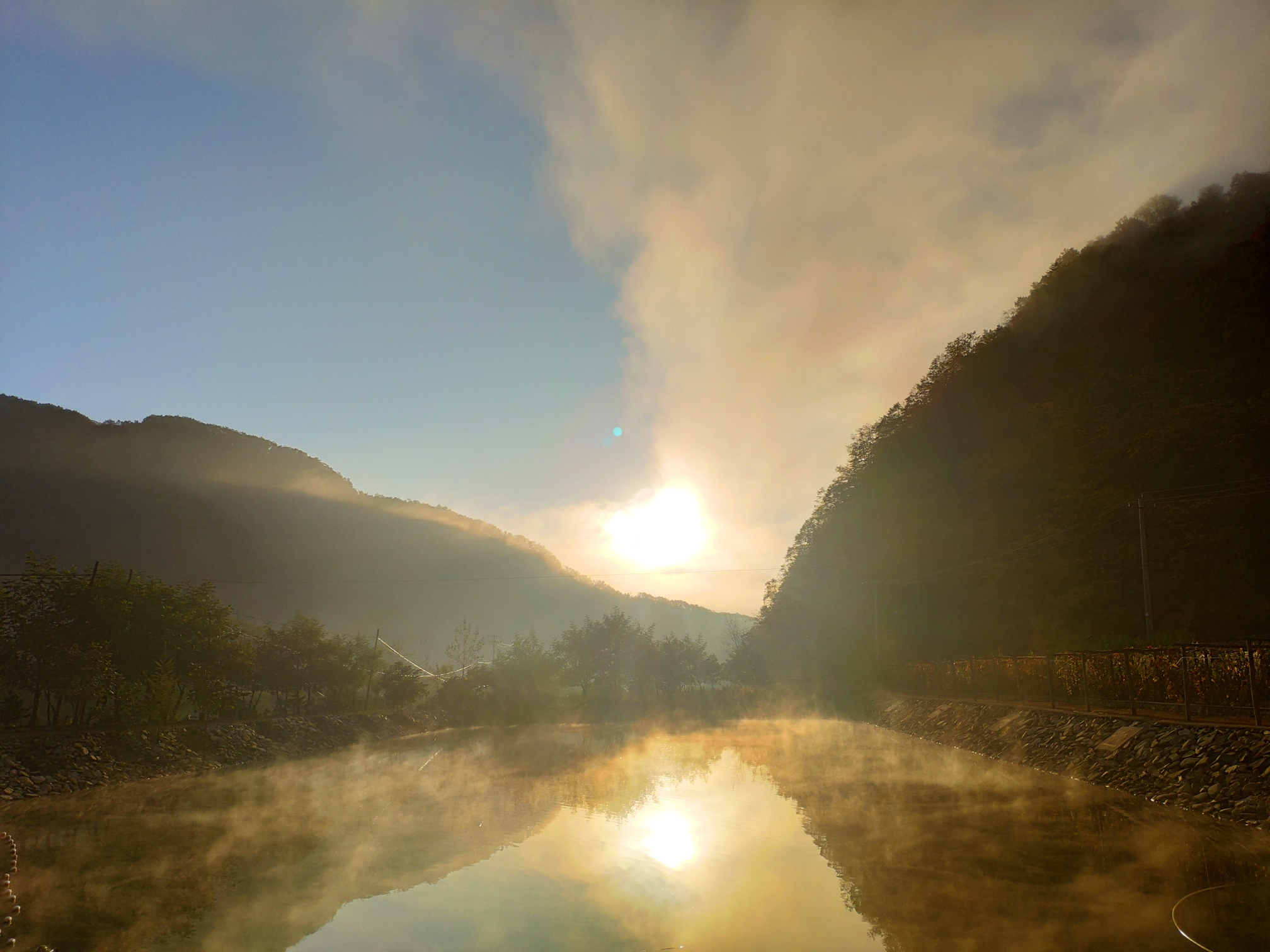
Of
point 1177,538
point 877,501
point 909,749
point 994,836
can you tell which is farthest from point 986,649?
point 994,836

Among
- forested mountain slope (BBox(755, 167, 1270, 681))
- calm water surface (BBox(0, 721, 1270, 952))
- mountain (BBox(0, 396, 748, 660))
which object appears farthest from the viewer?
mountain (BBox(0, 396, 748, 660))

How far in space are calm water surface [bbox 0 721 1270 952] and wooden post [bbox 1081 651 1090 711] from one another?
3529mm

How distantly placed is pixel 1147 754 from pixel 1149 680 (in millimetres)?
5668

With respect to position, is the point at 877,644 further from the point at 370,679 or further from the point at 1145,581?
the point at 370,679

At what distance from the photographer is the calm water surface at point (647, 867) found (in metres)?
8.79

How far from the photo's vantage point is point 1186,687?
60.9 ft

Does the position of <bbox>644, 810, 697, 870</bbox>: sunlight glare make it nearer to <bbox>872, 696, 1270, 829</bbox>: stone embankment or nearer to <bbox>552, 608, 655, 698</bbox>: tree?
<bbox>872, 696, 1270, 829</bbox>: stone embankment

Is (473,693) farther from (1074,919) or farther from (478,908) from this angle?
(1074,919)

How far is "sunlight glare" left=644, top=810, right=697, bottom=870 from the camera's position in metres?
12.6

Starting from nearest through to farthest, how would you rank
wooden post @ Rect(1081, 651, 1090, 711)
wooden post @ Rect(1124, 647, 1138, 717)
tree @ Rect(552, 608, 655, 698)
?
wooden post @ Rect(1124, 647, 1138, 717)
wooden post @ Rect(1081, 651, 1090, 711)
tree @ Rect(552, 608, 655, 698)

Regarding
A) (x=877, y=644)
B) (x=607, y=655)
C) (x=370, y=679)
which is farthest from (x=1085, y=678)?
(x=607, y=655)

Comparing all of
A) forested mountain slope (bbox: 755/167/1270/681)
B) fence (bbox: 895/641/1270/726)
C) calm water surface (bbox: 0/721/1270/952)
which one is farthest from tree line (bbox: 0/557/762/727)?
fence (bbox: 895/641/1270/726)

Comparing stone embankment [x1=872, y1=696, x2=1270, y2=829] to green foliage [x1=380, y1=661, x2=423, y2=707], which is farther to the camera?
green foliage [x1=380, y1=661, x2=423, y2=707]

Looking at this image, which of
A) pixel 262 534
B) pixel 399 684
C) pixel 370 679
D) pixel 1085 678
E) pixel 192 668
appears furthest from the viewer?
pixel 262 534
